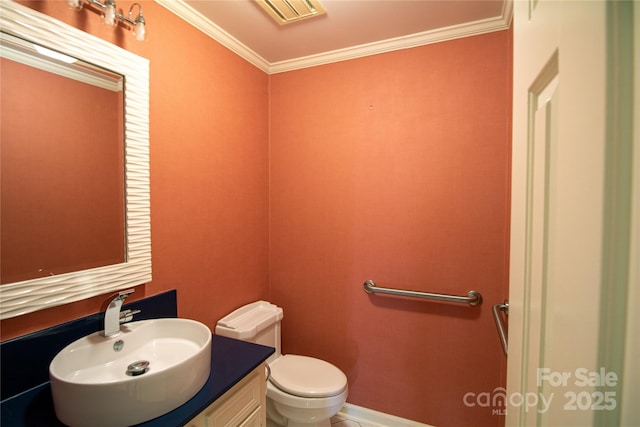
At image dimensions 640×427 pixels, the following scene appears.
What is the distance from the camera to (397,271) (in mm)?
1761

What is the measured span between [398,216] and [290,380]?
112 centimetres

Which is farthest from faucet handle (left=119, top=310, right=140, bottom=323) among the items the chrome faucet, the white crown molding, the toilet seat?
the white crown molding

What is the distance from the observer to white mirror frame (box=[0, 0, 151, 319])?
0.89 meters

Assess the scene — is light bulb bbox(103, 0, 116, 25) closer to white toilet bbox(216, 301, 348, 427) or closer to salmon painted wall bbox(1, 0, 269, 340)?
salmon painted wall bbox(1, 0, 269, 340)

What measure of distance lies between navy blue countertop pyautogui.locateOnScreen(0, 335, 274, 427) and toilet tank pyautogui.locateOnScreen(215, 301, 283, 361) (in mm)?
377

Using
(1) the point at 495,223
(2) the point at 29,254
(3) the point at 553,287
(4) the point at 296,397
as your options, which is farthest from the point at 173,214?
(1) the point at 495,223

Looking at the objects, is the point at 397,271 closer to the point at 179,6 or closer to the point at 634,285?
the point at 634,285

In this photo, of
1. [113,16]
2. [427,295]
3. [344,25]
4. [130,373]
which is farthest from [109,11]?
[427,295]

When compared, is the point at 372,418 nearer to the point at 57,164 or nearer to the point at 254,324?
the point at 254,324

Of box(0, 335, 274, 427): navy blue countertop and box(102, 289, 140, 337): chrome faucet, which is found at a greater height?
box(102, 289, 140, 337): chrome faucet

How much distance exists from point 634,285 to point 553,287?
0.46 feet

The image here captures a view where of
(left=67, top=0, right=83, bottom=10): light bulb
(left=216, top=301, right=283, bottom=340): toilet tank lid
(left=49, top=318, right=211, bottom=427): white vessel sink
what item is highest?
(left=67, top=0, right=83, bottom=10): light bulb

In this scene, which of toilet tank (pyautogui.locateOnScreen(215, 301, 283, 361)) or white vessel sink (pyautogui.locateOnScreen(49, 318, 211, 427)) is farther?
toilet tank (pyautogui.locateOnScreen(215, 301, 283, 361))

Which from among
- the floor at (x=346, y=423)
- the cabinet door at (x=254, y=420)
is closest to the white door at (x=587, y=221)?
the cabinet door at (x=254, y=420)
